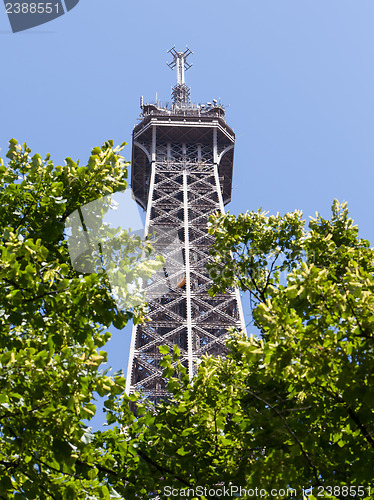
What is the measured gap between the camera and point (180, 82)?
72.8m

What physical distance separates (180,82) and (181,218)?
22.1 metres

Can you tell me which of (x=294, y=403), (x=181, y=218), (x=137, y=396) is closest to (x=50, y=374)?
(x=137, y=396)

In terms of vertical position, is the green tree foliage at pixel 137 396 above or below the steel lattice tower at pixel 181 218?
below

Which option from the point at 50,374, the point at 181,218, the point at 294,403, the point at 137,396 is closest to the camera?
the point at 50,374

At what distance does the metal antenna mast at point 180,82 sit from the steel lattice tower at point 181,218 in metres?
0.11

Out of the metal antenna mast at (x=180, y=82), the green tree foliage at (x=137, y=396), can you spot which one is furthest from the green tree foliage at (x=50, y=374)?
the metal antenna mast at (x=180, y=82)

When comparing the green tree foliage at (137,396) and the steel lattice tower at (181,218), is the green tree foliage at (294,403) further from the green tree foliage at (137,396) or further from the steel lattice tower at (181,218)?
the steel lattice tower at (181,218)

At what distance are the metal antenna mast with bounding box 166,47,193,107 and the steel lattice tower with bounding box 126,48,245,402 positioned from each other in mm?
113

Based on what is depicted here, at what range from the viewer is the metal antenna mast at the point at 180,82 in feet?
230

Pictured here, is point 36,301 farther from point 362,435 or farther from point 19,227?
point 362,435

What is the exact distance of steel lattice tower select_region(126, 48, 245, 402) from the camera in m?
46.7

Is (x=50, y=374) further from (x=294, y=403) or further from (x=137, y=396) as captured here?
(x=294, y=403)

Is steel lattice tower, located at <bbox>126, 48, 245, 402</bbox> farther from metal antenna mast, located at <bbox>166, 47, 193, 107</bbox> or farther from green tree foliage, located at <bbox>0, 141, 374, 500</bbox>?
green tree foliage, located at <bbox>0, 141, 374, 500</bbox>

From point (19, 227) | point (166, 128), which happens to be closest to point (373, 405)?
point (19, 227)
